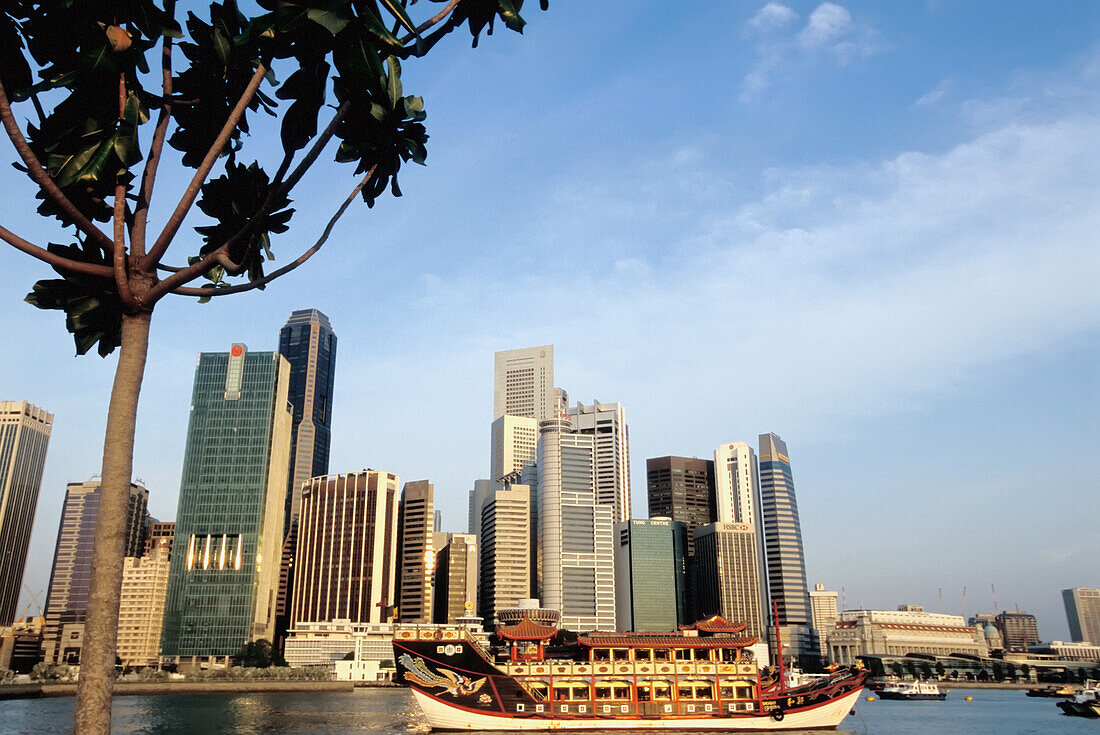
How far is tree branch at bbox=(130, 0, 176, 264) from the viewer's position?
26.4 ft

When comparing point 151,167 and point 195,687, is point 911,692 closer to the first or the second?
point 195,687

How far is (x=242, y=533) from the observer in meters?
171

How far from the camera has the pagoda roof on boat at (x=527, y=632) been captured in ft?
193

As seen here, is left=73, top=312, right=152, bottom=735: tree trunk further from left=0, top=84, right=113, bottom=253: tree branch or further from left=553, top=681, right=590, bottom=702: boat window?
left=553, top=681, right=590, bottom=702: boat window

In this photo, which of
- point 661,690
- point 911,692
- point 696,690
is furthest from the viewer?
point 911,692

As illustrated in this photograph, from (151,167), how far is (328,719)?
265ft

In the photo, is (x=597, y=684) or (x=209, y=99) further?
(x=597, y=684)

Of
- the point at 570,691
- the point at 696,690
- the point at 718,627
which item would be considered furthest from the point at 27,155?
the point at 718,627

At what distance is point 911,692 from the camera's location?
5157 inches

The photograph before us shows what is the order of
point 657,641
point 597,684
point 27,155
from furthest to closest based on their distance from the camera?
point 657,641 → point 597,684 → point 27,155

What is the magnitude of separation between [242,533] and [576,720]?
13292 cm

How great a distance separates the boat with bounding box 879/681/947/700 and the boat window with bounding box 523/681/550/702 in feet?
310

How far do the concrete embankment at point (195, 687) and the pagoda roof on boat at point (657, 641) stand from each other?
4149 inches

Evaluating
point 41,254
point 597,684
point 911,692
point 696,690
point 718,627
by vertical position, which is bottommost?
point 911,692
